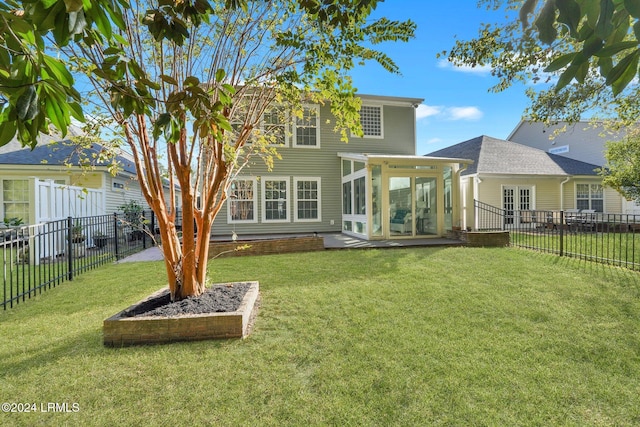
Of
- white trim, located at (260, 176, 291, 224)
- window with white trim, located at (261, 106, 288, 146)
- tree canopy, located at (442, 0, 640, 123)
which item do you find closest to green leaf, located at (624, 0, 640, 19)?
tree canopy, located at (442, 0, 640, 123)

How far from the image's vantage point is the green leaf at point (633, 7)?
79 centimetres

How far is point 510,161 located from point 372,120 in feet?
27.3

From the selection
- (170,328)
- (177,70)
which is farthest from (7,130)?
(177,70)

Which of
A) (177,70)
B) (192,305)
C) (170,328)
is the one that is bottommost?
(170,328)

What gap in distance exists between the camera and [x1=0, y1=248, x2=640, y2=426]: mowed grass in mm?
2166

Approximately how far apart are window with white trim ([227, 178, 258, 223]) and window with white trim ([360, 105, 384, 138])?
568 cm

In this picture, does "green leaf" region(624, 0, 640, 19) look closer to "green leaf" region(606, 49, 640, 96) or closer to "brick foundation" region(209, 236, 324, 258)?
"green leaf" region(606, 49, 640, 96)

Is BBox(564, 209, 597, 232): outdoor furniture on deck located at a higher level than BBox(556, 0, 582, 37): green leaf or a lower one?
lower

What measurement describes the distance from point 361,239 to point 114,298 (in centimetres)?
775

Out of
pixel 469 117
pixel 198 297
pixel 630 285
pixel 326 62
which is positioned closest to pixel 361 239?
pixel 630 285

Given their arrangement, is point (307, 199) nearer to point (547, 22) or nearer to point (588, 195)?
point (547, 22)

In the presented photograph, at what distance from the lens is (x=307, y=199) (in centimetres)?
1307

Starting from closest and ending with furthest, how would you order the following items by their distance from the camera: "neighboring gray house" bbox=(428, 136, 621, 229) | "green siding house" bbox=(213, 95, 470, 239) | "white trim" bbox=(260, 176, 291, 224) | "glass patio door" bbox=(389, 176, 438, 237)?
"green siding house" bbox=(213, 95, 470, 239) → "glass patio door" bbox=(389, 176, 438, 237) → "white trim" bbox=(260, 176, 291, 224) → "neighboring gray house" bbox=(428, 136, 621, 229)

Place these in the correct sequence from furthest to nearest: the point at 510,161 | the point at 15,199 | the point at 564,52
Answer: the point at 510,161 < the point at 15,199 < the point at 564,52
